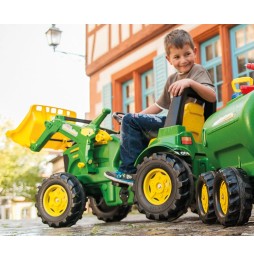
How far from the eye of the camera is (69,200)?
84.7 inches

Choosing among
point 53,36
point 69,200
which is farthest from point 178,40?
point 53,36

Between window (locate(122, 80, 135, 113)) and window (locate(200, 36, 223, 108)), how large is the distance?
639 millimetres

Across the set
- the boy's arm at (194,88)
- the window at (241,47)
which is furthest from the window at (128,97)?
the boy's arm at (194,88)

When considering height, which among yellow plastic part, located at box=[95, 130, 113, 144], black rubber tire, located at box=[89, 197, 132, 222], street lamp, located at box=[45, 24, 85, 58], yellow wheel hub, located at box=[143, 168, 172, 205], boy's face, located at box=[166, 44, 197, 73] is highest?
street lamp, located at box=[45, 24, 85, 58]

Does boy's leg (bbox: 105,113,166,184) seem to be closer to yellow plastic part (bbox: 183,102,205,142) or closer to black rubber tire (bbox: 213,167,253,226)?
yellow plastic part (bbox: 183,102,205,142)

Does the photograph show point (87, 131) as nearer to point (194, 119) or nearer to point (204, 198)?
point (194, 119)

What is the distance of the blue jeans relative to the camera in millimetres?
2039

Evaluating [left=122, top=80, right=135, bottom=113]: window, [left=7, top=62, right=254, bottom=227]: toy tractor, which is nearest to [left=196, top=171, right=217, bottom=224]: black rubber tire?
[left=7, top=62, right=254, bottom=227]: toy tractor

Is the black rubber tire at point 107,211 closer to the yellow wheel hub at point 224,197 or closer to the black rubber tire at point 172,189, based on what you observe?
the black rubber tire at point 172,189

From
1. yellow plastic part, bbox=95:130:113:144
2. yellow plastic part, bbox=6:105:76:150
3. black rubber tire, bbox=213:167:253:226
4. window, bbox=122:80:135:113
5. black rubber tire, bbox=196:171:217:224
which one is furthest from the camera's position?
window, bbox=122:80:135:113

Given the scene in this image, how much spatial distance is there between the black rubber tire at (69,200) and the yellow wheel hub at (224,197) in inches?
28.3

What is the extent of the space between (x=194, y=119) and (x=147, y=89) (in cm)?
232

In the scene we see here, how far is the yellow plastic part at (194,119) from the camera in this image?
6.37 feet
